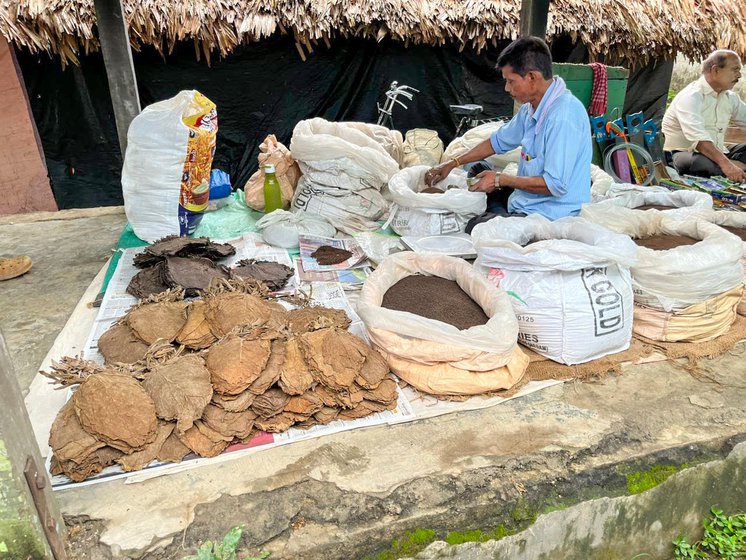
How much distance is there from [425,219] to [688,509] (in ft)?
6.32

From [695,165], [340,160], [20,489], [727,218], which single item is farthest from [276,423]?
[695,165]

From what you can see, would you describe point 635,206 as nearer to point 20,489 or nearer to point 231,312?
point 231,312

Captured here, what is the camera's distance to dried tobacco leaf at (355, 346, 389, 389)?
187cm

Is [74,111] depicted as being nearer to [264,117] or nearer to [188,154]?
[264,117]

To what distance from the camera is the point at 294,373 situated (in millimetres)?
1805

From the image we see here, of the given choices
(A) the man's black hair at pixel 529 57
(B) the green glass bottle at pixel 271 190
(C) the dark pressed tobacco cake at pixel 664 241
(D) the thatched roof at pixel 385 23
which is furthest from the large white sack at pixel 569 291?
(D) the thatched roof at pixel 385 23

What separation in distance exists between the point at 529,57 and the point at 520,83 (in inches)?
5.1

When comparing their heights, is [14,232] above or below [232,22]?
below

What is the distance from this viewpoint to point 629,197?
10.4 ft

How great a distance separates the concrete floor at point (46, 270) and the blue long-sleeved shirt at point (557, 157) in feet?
8.17

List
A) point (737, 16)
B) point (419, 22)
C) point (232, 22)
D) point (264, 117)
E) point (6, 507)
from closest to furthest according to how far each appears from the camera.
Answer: point (6, 507), point (232, 22), point (419, 22), point (264, 117), point (737, 16)

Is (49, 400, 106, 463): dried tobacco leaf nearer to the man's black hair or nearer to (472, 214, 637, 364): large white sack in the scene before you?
(472, 214, 637, 364): large white sack

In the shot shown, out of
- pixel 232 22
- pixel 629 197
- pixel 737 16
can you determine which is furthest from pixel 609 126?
pixel 232 22

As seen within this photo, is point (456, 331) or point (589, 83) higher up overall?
point (589, 83)
